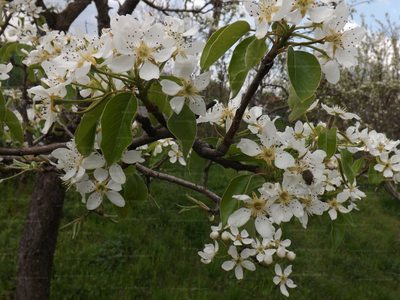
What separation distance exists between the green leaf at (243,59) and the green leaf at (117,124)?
19cm

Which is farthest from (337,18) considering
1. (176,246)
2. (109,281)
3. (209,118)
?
(176,246)

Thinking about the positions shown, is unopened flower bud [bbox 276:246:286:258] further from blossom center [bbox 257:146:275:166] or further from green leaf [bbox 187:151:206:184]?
blossom center [bbox 257:146:275:166]

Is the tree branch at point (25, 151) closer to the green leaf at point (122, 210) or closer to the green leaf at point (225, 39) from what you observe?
the green leaf at point (122, 210)

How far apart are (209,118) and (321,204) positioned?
1.27ft

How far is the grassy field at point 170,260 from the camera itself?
102 inches

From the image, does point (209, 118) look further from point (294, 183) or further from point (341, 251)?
point (341, 251)

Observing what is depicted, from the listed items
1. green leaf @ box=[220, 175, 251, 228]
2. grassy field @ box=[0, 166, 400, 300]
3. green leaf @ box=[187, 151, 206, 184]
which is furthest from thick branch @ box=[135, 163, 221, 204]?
grassy field @ box=[0, 166, 400, 300]

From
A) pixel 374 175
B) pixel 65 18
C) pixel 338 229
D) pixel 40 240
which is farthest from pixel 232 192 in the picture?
pixel 65 18

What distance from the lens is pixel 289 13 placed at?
1.87 feet

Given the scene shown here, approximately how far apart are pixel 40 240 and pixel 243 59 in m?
2.03

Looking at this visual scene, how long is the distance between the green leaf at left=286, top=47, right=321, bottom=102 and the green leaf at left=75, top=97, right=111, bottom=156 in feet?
1.16

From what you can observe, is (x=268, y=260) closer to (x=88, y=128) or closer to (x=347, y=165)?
(x=347, y=165)

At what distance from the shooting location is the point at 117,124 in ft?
2.05

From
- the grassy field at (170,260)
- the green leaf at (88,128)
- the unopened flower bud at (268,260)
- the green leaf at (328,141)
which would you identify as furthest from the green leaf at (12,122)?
the grassy field at (170,260)
